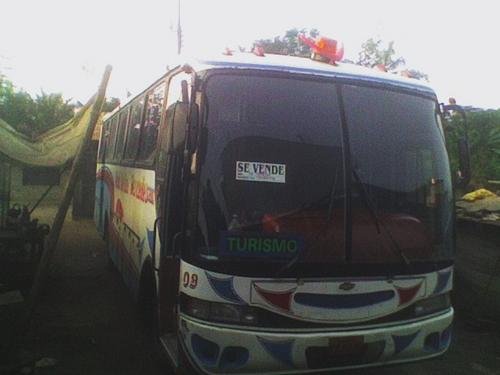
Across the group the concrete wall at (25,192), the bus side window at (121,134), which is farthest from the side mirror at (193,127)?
the concrete wall at (25,192)

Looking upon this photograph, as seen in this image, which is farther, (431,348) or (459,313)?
(459,313)

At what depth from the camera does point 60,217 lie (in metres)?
5.00

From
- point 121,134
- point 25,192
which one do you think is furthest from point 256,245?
point 25,192

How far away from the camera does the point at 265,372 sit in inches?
142

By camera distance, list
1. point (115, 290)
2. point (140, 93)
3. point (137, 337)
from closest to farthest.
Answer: point (137, 337) < point (140, 93) < point (115, 290)

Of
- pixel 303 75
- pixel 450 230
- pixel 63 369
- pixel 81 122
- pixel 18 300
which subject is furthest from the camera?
pixel 81 122

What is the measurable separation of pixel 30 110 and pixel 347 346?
22.9 m

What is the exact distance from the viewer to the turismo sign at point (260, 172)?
368 cm

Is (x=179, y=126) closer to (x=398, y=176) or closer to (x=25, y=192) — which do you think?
(x=398, y=176)

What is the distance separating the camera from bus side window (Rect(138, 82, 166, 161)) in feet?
17.2

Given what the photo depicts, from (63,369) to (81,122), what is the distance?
502 centimetres

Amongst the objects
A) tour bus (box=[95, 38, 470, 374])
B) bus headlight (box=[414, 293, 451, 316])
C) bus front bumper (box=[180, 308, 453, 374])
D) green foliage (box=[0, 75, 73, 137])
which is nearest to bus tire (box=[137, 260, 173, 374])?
tour bus (box=[95, 38, 470, 374])

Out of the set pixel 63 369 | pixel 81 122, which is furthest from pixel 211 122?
pixel 81 122

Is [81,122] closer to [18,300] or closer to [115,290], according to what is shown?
[115,290]
